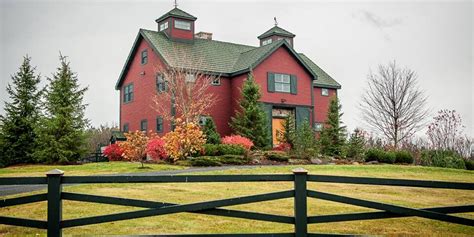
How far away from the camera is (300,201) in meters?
6.11

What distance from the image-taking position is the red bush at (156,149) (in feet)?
81.3

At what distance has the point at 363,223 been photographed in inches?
358

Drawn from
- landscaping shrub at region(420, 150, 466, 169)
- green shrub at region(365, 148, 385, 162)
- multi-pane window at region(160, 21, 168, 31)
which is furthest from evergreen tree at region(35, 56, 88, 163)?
landscaping shrub at region(420, 150, 466, 169)

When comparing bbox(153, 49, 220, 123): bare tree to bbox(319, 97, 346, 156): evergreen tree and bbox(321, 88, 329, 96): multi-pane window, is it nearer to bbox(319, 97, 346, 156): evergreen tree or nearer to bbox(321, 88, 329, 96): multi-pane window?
bbox(319, 97, 346, 156): evergreen tree

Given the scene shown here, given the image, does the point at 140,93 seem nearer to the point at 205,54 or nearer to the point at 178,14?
the point at 205,54

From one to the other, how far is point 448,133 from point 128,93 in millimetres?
23945

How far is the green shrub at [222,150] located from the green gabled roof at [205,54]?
7166 mm

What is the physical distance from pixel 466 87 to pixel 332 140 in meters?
10.8

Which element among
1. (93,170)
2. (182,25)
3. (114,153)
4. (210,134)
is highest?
(182,25)

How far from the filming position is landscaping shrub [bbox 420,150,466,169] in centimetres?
2553

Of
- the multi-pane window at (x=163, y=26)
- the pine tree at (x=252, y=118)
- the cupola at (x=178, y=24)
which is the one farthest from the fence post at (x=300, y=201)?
the multi-pane window at (x=163, y=26)

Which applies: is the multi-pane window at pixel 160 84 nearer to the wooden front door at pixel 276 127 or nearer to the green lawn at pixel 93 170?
the wooden front door at pixel 276 127

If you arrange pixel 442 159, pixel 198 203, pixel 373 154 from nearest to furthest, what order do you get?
pixel 198 203, pixel 442 159, pixel 373 154

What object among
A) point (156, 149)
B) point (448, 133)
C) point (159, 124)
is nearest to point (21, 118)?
point (159, 124)
